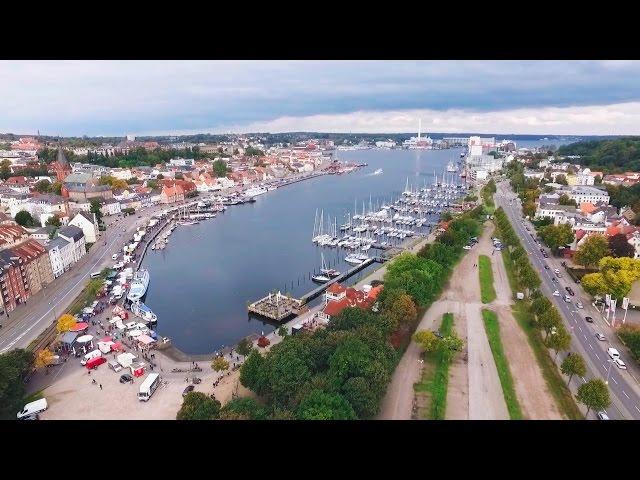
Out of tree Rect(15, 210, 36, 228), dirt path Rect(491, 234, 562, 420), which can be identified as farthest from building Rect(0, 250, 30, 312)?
dirt path Rect(491, 234, 562, 420)

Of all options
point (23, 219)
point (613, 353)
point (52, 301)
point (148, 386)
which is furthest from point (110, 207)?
point (613, 353)

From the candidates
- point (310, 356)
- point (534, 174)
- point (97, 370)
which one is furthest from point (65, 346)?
point (534, 174)

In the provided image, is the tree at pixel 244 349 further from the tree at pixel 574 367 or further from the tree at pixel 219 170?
the tree at pixel 219 170

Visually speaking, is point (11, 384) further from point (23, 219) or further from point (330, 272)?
point (23, 219)

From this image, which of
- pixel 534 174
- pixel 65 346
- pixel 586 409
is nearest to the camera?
pixel 586 409
